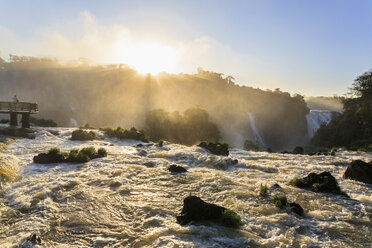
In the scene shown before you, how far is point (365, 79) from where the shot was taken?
44.5m

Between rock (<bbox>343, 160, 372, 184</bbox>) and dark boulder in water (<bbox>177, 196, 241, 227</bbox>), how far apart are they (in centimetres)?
1181

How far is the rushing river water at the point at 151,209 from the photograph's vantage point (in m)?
7.05

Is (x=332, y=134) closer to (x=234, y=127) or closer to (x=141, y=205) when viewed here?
(x=234, y=127)

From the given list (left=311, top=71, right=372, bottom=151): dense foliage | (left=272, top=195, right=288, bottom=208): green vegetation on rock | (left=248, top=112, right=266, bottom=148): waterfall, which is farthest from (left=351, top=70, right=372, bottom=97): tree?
(left=272, top=195, right=288, bottom=208): green vegetation on rock

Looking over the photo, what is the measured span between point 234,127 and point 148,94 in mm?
32965

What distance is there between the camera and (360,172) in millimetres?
15086

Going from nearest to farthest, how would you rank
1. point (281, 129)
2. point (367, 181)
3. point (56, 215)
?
point (56, 215), point (367, 181), point (281, 129)

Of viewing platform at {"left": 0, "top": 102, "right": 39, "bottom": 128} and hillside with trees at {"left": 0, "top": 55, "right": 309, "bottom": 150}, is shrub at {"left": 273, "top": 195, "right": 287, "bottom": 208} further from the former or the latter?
hillside with trees at {"left": 0, "top": 55, "right": 309, "bottom": 150}

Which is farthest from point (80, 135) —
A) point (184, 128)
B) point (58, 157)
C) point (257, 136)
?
point (257, 136)

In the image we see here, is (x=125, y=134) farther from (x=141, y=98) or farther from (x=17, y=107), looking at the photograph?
(x=141, y=98)

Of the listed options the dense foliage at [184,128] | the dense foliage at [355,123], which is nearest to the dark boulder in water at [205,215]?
the dense foliage at [184,128]

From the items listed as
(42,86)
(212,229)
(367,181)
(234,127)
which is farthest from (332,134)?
(42,86)

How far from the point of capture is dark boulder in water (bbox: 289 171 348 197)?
482 inches

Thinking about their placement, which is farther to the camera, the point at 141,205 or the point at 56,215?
the point at 141,205
